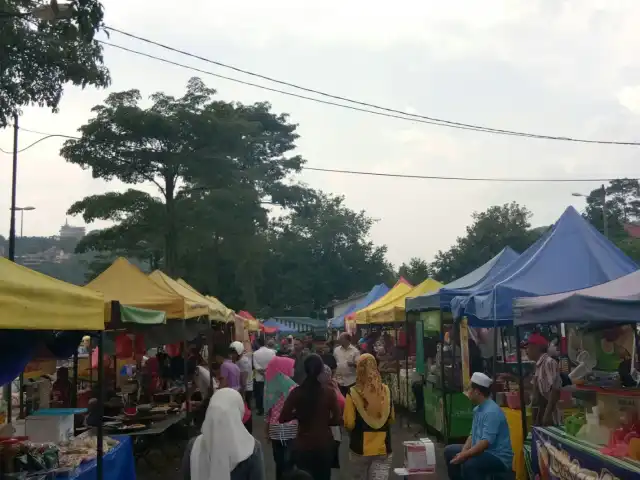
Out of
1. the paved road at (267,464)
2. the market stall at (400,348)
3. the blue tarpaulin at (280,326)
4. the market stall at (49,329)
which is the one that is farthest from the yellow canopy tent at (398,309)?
the blue tarpaulin at (280,326)

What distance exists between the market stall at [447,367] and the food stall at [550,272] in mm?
1248

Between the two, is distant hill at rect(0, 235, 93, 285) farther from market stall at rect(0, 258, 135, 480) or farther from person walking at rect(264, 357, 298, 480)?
person walking at rect(264, 357, 298, 480)

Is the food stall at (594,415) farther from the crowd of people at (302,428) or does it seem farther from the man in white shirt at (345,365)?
the man in white shirt at (345,365)

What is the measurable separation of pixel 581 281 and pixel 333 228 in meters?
58.6

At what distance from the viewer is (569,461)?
603 cm

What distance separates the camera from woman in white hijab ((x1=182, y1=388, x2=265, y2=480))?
163 inches

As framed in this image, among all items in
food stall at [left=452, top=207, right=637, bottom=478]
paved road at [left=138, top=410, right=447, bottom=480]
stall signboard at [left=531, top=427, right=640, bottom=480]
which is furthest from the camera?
paved road at [left=138, top=410, right=447, bottom=480]

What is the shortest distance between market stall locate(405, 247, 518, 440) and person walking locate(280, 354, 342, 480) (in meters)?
4.86

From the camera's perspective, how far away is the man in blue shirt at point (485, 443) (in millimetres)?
6242

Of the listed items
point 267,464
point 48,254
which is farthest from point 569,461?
point 48,254

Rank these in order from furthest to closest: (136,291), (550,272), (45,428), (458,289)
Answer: (458,289) → (136,291) → (550,272) → (45,428)

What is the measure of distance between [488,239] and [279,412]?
148 ft

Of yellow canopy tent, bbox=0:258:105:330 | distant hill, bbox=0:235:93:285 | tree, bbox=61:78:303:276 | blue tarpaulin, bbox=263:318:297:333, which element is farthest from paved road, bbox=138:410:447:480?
Result: distant hill, bbox=0:235:93:285

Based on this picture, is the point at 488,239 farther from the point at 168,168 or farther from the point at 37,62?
the point at 37,62
